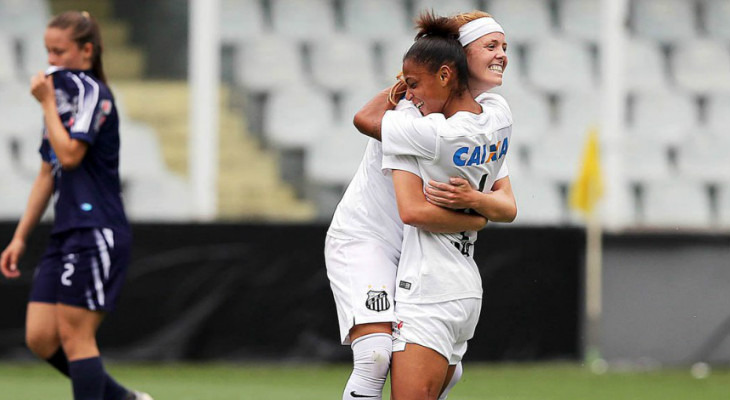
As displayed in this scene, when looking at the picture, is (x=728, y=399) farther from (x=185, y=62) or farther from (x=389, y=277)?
(x=185, y=62)

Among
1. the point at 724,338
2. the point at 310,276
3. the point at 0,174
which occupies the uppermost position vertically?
the point at 0,174

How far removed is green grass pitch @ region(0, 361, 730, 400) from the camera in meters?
7.59

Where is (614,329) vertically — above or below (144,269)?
below

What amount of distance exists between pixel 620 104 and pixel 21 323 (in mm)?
5579

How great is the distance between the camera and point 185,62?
10.8 meters

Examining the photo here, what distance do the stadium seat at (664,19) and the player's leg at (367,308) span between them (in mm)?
7555

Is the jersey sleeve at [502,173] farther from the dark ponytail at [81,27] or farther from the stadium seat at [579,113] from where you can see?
the stadium seat at [579,113]

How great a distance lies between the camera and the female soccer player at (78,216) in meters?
5.09

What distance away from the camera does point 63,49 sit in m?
5.16

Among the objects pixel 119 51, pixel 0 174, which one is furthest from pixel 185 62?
pixel 0 174

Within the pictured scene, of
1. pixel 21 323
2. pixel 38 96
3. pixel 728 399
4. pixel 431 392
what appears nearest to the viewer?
pixel 431 392

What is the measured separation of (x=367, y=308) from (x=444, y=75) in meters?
0.86

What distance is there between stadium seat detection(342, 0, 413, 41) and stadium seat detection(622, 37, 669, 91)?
203cm

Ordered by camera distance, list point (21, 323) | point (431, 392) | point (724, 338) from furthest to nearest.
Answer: point (724, 338) → point (21, 323) → point (431, 392)
